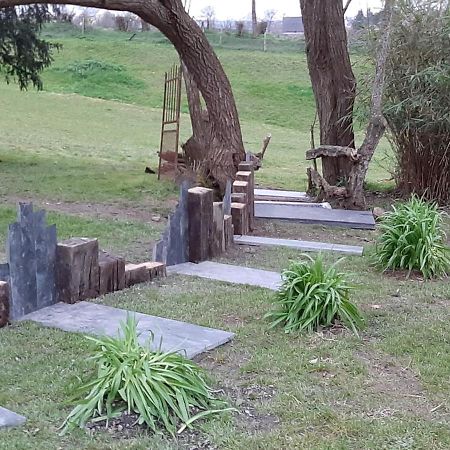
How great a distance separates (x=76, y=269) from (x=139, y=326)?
2.14 ft

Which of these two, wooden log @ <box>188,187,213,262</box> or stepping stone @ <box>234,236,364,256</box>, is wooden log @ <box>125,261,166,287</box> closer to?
wooden log @ <box>188,187,213,262</box>

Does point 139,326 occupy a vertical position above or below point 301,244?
above

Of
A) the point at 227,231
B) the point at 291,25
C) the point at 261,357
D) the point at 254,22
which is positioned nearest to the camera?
the point at 261,357

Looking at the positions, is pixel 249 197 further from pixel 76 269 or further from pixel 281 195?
pixel 76 269

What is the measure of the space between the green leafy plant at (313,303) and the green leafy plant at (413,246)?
1462mm

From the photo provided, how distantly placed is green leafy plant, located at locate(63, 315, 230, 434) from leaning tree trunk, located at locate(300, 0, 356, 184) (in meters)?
6.99

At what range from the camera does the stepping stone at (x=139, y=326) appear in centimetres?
370

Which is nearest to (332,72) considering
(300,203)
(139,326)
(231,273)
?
(300,203)

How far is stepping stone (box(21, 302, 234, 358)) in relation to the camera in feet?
12.1

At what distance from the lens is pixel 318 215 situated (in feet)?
27.2

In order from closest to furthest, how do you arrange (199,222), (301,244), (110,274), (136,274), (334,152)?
1. (110,274)
2. (136,274)
3. (199,222)
4. (301,244)
5. (334,152)

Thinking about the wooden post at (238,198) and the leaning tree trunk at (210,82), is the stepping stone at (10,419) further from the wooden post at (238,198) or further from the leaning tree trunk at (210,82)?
the leaning tree trunk at (210,82)

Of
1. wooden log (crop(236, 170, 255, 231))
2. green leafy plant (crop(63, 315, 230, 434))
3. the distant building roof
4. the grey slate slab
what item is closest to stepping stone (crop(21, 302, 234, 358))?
green leafy plant (crop(63, 315, 230, 434))

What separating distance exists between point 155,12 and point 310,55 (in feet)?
7.96
